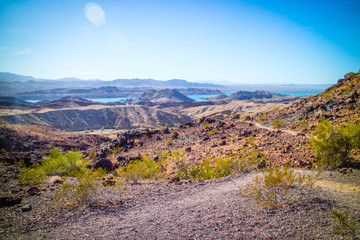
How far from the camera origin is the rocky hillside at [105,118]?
6444 cm

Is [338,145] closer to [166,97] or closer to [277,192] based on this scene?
[277,192]

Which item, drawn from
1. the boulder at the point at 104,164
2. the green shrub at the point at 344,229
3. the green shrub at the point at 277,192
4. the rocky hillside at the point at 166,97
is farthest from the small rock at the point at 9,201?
the rocky hillside at the point at 166,97

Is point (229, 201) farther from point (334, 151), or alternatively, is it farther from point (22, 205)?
point (22, 205)

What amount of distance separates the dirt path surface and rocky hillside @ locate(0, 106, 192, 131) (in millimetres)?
63568

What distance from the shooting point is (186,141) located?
63.9 ft

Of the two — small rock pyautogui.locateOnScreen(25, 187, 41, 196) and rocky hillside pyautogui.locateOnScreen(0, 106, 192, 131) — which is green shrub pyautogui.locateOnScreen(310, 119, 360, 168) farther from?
rocky hillside pyautogui.locateOnScreen(0, 106, 192, 131)

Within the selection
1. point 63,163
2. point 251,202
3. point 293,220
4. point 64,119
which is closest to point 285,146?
point 251,202

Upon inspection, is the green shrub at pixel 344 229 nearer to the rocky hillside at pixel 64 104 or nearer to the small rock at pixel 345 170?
the small rock at pixel 345 170

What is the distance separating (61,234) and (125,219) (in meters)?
1.62

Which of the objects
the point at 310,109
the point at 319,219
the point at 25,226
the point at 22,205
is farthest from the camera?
the point at 310,109

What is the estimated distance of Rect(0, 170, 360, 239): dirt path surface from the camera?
14.9 ft

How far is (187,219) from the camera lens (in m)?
5.43

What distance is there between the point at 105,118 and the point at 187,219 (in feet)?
247

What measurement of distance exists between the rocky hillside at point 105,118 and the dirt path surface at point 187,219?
6357cm
